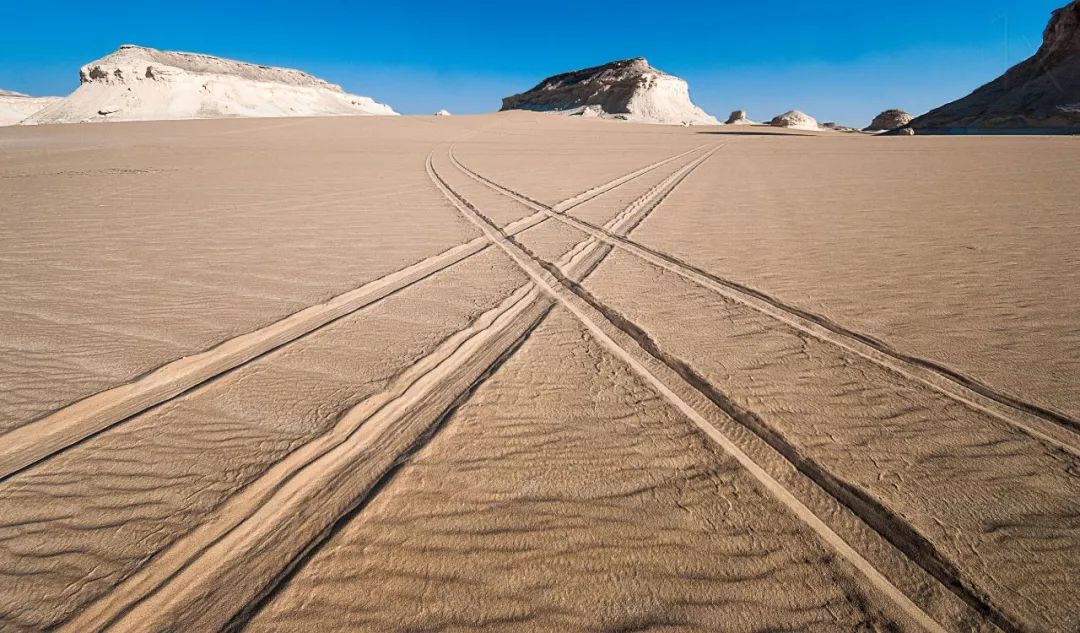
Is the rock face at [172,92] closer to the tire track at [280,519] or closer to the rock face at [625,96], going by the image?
the rock face at [625,96]

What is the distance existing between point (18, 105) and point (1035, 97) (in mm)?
108144

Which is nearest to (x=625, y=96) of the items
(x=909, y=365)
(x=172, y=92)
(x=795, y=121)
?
(x=795, y=121)

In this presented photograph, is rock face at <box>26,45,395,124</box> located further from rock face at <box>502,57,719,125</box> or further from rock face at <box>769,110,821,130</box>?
rock face at <box>769,110,821,130</box>

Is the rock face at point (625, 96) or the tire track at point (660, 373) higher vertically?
the rock face at point (625, 96)

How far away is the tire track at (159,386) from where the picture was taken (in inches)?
85.4

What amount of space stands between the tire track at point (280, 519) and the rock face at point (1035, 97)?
1651 inches

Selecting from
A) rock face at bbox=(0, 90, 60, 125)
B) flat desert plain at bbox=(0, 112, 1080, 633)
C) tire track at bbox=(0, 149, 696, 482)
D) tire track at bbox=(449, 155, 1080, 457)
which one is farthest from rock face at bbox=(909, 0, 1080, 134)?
rock face at bbox=(0, 90, 60, 125)

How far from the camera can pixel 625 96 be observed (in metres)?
59.4

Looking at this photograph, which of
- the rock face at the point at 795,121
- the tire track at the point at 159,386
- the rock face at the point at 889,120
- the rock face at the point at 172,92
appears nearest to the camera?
the tire track at the point at 159,386

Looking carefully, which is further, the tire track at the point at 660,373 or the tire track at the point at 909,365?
the tire track at the point at 909,365

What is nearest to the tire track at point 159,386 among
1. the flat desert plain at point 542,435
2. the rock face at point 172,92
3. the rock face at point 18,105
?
the flat desert plain at point 542,435

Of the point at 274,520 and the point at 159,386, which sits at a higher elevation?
the point at 159,386

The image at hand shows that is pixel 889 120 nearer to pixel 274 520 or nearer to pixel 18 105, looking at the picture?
pixel 274 520

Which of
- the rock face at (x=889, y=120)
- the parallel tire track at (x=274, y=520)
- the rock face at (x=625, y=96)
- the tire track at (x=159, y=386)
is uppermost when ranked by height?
the rock face at (x=625, y=96)
